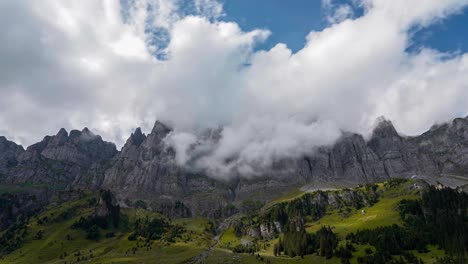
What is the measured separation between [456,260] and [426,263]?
48.7ft

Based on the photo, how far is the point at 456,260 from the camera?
645 feet

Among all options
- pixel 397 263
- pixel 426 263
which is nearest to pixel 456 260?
pixel 426 263

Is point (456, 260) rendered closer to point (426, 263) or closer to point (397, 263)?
point (426, 263)

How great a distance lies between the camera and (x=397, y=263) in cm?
19925

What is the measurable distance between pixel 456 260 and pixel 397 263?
30.0 m

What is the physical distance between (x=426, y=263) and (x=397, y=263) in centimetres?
1537

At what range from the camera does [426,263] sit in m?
199
